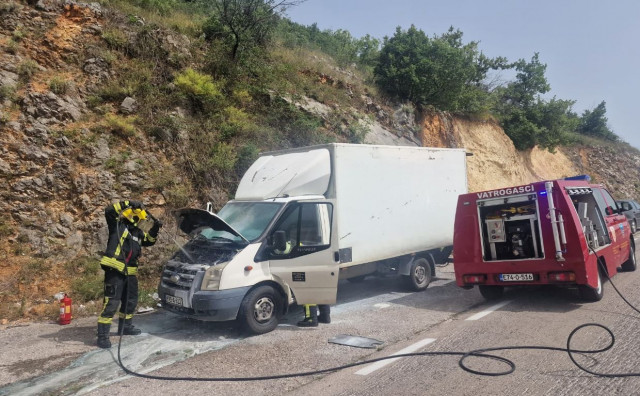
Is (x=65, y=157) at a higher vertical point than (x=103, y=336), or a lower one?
higher

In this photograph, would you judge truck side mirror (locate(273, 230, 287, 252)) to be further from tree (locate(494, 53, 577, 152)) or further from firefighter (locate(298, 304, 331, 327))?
tree (locate(494, 53, 577, 152))

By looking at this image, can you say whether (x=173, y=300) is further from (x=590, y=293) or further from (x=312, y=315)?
(x=590, y=293)

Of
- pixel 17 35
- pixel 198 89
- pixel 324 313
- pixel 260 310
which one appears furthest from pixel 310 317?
pixel 17 35

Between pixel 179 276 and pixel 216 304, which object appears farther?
pixel 179 276

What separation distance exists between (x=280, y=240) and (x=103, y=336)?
2.55 metres

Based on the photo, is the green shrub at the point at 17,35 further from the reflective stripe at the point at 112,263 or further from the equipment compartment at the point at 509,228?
the equipment compartment at the point at 509,228

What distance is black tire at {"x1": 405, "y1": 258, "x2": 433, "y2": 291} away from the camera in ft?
27.8

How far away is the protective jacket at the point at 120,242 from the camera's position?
5.87m

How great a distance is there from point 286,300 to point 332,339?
956mm

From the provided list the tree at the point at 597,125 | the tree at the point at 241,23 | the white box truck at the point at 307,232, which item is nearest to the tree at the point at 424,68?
the tree at the point at 241,23

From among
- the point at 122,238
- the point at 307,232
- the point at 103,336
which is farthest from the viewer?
the point at 307,232

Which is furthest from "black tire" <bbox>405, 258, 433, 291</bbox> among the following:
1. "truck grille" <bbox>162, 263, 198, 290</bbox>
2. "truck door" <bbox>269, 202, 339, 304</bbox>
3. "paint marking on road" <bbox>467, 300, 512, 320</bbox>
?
"truck grille" <bbox>162, 263, 198, 290</bbox>

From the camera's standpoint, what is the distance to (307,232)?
6.66 m

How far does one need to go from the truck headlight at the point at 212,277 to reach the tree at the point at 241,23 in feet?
35.2
